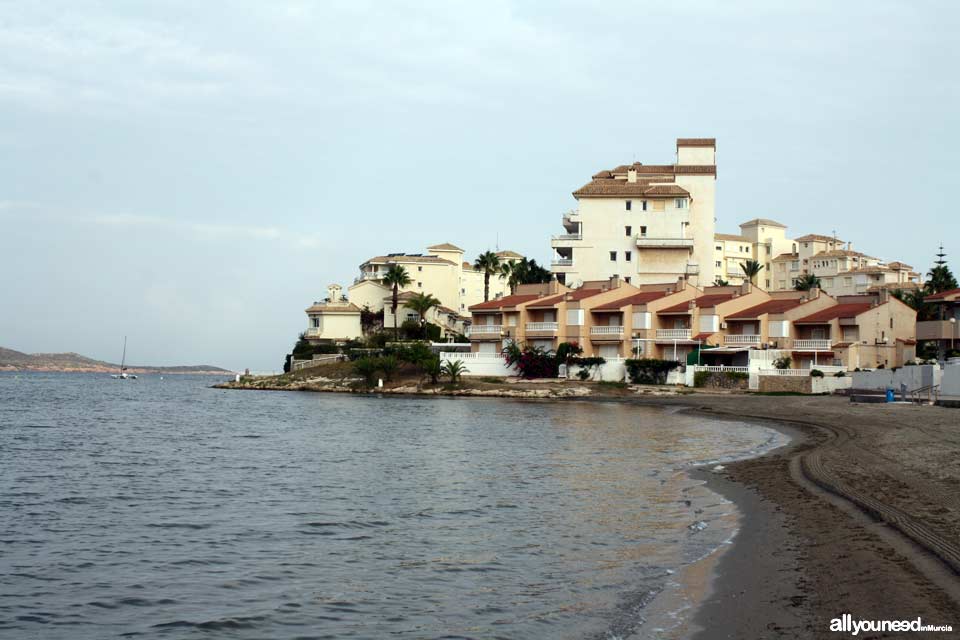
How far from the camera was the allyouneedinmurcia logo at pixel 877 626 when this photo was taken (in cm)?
1031

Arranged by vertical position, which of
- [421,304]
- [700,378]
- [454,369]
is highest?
[421,304]

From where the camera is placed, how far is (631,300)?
87.8 meters

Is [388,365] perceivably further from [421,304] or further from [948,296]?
[948,296]

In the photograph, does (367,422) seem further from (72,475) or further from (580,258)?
(580,258)

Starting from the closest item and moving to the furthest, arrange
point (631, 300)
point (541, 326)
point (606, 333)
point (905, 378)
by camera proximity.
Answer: point (905, 378)
point (606, 333)
point (631, 300)
point (541, 326)

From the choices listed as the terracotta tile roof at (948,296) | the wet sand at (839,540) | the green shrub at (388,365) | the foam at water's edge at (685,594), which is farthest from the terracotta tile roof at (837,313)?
the foam at water's edge at (685,594)

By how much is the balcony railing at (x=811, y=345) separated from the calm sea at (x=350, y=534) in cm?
3639

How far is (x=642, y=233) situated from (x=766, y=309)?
1061 inches

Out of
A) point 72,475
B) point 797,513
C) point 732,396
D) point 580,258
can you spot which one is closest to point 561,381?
point 732,396

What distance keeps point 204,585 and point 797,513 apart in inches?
466

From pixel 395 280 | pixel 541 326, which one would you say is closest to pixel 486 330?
pixel 541 326

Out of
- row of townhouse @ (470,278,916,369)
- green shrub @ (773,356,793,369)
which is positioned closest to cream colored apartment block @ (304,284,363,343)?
row of townhouse @ (470,278,916,369)

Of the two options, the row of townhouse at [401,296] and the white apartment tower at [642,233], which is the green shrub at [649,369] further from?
the row of townhouse at [401,296]

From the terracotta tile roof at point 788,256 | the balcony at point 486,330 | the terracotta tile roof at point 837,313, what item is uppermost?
the terracotta tile roof at point 788,256
